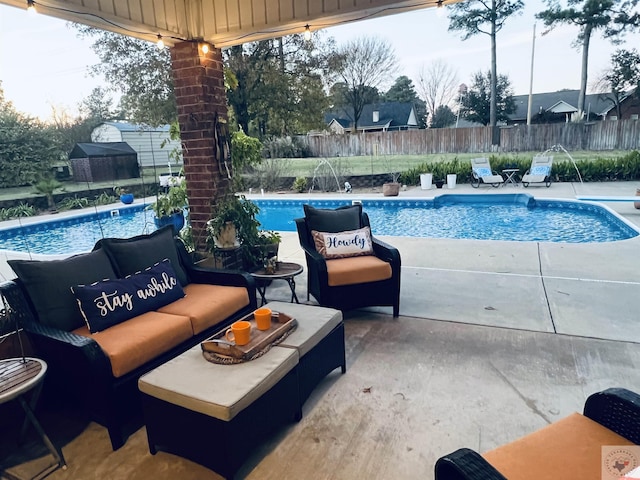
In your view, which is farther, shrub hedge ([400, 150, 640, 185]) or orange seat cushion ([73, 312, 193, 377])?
shrub hedge ([400, 150, 640, 185])

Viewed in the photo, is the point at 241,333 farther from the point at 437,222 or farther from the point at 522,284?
the point at 437,222

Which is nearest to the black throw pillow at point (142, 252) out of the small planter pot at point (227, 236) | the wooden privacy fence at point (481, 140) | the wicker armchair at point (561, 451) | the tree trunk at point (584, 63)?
the small planter pot at point (227, 236)

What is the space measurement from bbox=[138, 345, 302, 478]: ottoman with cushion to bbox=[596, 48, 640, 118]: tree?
17.7 m

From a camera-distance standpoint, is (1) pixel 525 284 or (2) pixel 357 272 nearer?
(2) pixel 357 272

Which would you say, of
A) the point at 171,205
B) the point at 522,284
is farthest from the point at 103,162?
the point at 522,284

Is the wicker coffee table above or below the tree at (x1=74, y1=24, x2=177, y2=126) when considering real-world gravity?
below

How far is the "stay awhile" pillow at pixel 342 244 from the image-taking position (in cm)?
369

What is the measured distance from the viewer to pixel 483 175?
11.6m

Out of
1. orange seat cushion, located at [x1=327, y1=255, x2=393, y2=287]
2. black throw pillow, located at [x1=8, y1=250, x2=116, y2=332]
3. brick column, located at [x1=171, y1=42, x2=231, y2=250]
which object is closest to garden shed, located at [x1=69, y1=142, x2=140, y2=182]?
brick column, located at [x1=171, y1=42, x2=231, y2=250]

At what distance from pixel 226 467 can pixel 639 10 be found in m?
17.7

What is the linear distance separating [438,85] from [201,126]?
72.5 feet

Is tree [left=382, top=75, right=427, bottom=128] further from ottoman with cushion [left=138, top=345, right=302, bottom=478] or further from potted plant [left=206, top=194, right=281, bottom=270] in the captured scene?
ottoman with cushion [left=138, top=345, right=302, bottom=478]

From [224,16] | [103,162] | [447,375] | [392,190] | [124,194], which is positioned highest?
[224,16]

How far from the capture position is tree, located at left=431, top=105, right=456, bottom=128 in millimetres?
23812
